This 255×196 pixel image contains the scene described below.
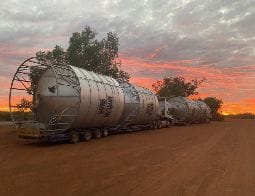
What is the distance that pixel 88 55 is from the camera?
53000mm

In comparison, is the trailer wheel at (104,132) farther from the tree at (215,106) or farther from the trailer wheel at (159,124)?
the tree at (215,106)

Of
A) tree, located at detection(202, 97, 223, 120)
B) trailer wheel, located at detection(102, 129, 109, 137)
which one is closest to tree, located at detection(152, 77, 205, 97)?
tree, located at detection(202, 97, 223, 120)

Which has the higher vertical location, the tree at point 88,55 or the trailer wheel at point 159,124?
the tree at point 88,55

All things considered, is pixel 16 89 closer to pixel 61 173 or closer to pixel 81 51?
pixel 61 173

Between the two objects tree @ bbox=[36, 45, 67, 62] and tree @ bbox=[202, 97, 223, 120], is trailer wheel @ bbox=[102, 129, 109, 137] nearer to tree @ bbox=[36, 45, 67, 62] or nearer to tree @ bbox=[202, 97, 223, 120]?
tree @ bbox=[36, 45, 67, 62]

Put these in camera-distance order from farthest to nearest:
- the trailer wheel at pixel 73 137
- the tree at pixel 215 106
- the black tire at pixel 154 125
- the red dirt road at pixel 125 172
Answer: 1. the tree at pixel 215 106
2. the black tire at pixel 154 125
3. the trailer wheel at pixel 73 137
4. the red dirt road at pixel 125 172

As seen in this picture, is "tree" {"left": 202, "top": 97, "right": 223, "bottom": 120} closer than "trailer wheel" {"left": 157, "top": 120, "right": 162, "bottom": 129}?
No

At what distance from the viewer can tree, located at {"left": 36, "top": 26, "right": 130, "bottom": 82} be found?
52.1 m

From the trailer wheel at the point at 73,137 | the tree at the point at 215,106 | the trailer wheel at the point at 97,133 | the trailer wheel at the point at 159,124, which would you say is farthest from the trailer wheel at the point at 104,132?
the tree at the point at 215,106

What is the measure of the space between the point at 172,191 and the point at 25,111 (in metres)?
18.7

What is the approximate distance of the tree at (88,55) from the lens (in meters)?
52.1

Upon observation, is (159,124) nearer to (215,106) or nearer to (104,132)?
(104,132)

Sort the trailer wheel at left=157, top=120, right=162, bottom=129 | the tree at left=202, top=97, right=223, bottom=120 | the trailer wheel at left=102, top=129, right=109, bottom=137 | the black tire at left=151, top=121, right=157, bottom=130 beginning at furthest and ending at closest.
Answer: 1. the tree at left=202, top=97, right=223, bottom=120
2. the trailer wheel at left=157, top=120, right=162, bottom=129
3. the black tire at left=151, top=121, right=157, bottom=130
4. the trailer wheel at left=102, top=129, right=109, bottom=137

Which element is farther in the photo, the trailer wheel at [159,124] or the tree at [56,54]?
the tree at [56,54]
